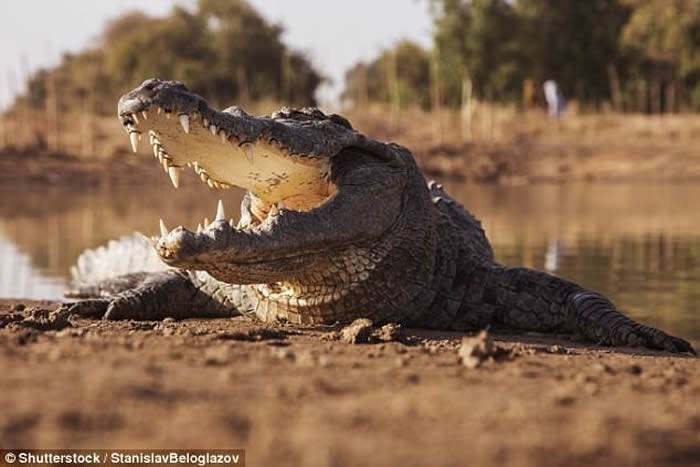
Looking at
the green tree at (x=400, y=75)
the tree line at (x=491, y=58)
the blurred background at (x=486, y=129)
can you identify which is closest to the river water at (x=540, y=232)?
the blurred background at (x=486, y=129)

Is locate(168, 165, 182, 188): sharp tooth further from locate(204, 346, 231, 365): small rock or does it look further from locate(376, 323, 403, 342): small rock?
locate(204, 346, 231, 365): small rock

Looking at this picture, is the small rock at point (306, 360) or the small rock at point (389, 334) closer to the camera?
the small rock at point (306, 360)

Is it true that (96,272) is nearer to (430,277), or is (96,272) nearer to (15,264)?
(15,264)

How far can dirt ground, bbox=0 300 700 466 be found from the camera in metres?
2.24

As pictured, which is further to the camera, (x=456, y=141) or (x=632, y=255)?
(x=456, y=141)

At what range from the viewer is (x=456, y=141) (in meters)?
30.7

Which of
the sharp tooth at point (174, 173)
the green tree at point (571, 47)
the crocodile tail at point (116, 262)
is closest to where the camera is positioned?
the sharp tooth at point (174, 173)

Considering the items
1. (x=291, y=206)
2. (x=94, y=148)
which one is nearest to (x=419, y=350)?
(x=291, y=206)

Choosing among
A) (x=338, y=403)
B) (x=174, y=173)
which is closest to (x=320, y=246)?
(x=174, y=173)

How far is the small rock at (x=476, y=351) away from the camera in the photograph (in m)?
3.30

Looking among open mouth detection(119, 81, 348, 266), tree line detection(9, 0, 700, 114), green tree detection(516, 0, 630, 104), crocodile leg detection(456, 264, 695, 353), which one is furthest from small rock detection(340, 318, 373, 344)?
green tree detection(516, 0, 630, 104)

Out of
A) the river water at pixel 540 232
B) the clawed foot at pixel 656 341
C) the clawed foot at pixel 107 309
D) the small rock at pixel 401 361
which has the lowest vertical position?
the river water at pixel 540 232

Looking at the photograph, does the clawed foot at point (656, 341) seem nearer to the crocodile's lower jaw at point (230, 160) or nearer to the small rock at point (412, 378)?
the crocodile's lower jaw at point (230, 160)

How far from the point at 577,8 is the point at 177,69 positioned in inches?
593
